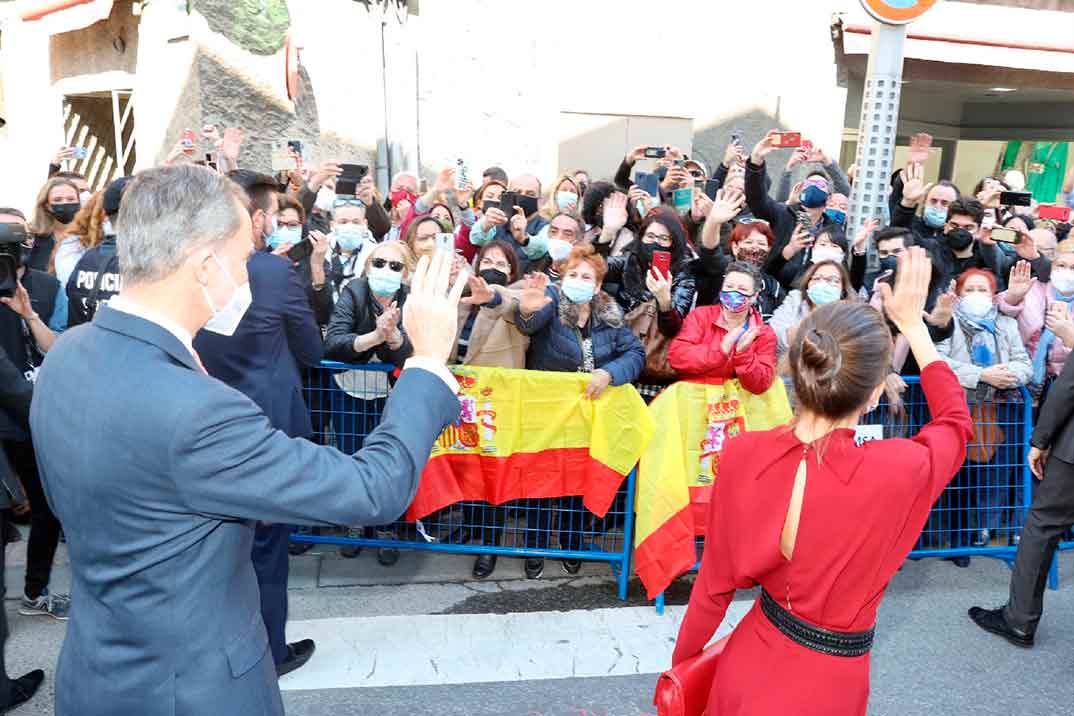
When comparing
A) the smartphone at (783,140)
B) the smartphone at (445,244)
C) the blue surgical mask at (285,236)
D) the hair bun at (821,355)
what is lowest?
the hair bun at (821,355)

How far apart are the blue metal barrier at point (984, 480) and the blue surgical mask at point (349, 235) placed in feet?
8.94

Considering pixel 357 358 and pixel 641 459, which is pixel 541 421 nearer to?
pixel 641 459

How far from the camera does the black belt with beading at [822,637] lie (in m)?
2.04

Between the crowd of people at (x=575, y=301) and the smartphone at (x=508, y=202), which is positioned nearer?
the crowd of people at (x=575, y=301)

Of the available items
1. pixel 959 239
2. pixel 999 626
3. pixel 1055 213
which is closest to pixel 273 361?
pixel 999 626

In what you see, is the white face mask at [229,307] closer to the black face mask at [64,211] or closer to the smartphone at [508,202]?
the smartphone at [508,202]

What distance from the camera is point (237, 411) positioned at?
63.8 inches

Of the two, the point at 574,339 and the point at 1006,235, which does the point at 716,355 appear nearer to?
the point at 574,339

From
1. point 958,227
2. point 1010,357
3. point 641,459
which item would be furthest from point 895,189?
point 641,459

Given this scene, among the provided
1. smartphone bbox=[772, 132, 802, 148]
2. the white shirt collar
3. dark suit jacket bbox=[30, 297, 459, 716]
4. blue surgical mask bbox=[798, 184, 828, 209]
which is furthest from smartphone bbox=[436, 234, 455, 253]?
blue surgical mask bbox=[798, 184, 828, 209]

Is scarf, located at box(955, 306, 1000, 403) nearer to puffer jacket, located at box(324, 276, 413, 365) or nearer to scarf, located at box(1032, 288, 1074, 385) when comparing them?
scarf, located at box(1032, 288, 1074, 385)

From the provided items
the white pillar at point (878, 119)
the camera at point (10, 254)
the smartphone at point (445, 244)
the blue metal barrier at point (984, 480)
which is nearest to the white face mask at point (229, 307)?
the smartphone at point (445, 244)

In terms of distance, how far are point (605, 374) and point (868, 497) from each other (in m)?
2.42

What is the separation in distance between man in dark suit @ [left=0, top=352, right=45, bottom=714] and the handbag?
2828mm
